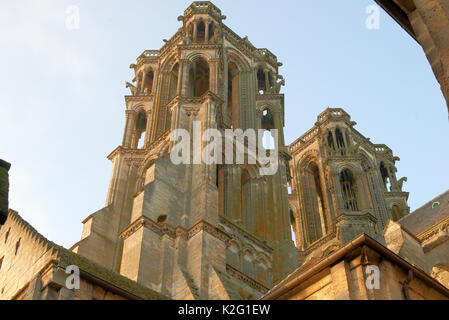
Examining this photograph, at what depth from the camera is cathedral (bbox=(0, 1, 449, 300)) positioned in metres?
12.8

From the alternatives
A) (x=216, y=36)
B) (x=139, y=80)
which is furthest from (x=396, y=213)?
(x=139, y=80)

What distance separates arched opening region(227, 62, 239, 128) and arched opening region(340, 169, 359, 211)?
970 cm

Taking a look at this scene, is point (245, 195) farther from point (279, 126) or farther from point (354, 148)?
point (354, 148)

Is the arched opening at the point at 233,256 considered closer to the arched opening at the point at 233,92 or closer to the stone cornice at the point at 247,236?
the stone cornice at the point at 247,236

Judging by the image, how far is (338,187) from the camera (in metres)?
40.0

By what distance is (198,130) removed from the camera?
27641 millimetres

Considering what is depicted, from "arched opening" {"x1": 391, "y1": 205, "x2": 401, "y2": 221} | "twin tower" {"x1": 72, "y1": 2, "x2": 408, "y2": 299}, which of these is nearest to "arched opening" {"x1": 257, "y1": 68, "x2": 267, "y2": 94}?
"twin tower" {"x1": 72, "y1": 2, "x2": 408, "y2": 299}

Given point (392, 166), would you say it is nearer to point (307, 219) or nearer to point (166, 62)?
point (307, 219)

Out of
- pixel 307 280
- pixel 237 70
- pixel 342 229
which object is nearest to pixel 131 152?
pixel 237 70

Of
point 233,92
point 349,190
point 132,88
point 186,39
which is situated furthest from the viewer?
point 349,190

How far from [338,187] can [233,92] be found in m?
9.41

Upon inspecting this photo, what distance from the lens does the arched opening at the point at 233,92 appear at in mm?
34306

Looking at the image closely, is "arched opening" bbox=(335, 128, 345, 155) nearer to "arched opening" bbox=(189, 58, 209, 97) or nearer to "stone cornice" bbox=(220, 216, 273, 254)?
"arched opening" bbox=(189, 58, 209, 97)

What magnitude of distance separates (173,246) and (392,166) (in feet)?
90.7
